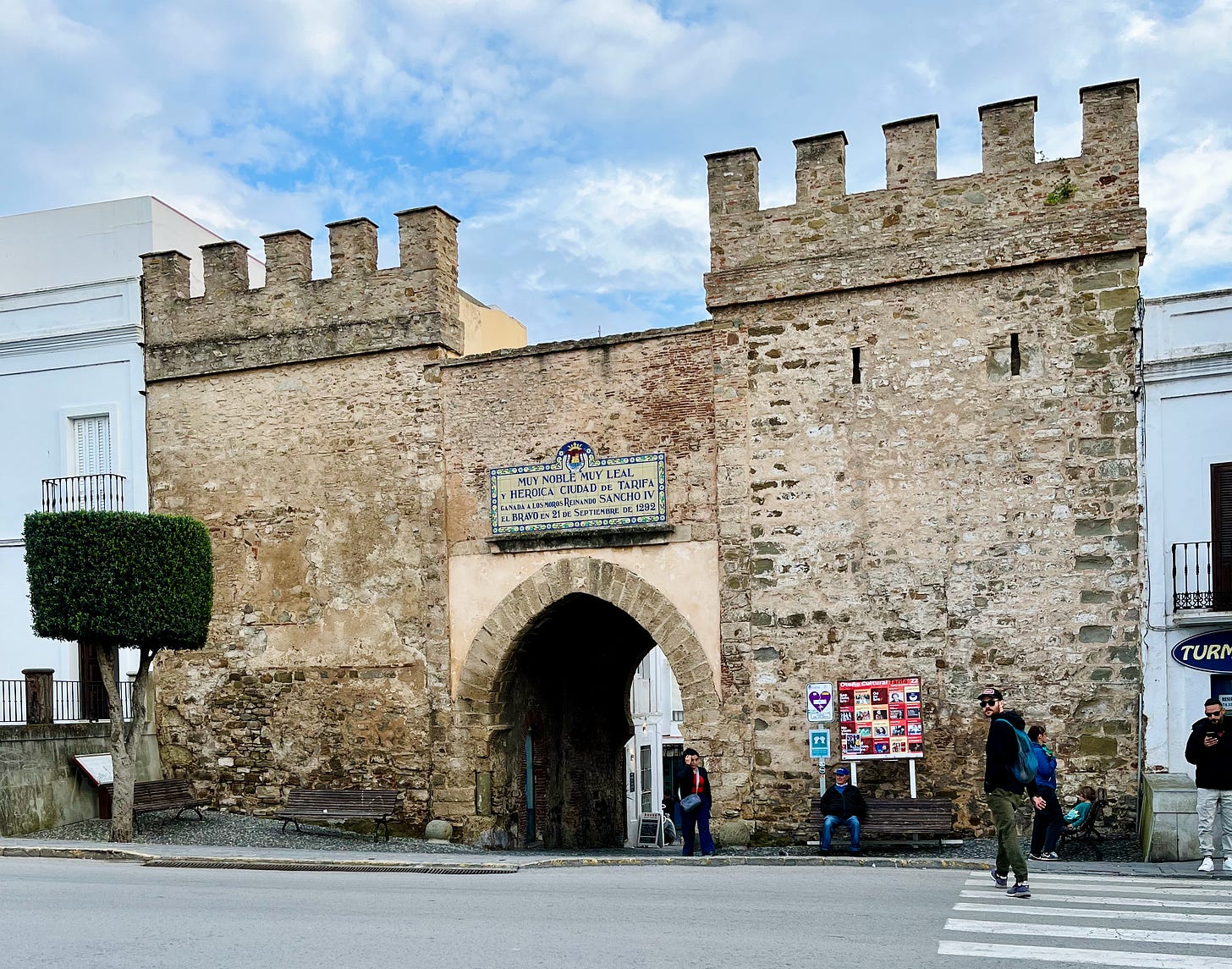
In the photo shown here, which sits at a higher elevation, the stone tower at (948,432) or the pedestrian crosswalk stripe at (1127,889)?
the stone tower at (948,432)

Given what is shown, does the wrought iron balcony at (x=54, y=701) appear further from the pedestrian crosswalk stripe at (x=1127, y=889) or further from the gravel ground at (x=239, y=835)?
the pedestrian crosswalk stripe at (x=1127, y=889)

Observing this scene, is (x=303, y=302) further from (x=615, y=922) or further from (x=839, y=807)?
(x=615, y=922)

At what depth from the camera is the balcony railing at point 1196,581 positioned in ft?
47.9

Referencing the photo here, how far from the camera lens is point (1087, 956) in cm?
774

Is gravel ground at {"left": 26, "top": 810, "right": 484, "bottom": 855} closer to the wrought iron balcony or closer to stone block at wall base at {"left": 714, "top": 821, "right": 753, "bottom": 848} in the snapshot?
the wrought iron balcony

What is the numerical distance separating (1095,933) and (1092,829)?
647 cm

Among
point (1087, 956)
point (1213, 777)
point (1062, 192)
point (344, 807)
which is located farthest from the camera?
point (344, 807)

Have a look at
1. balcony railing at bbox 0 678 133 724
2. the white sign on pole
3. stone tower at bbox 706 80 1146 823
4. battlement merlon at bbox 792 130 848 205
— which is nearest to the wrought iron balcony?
balcony railing at bbox 0 678 133 724

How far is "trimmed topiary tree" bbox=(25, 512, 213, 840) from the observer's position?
16188mm

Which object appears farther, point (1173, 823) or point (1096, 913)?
point (1173, 823)

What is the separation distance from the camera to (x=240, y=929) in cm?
877

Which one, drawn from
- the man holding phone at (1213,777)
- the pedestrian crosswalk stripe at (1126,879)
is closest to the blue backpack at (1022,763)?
the pedestrian crosswalk stripe at (1126,879)

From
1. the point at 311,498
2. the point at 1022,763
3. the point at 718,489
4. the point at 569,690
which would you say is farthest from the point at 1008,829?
the point at 311,498

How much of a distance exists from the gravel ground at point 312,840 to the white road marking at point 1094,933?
5.59 metres
